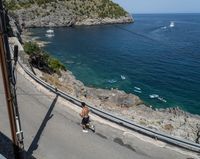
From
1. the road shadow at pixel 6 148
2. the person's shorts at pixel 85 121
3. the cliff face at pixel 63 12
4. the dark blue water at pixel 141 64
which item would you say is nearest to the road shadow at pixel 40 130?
the road shadow at pixel 6 148

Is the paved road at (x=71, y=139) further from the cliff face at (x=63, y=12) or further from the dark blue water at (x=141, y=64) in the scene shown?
the cliff face at (x=63, y=12)

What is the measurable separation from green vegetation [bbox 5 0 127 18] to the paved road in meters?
132

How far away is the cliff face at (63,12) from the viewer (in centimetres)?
14275

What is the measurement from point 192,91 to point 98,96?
19.0 meters

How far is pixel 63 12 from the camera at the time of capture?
490 feet

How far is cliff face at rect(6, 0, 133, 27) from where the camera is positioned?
5620 inches

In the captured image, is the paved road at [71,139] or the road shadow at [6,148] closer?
the road shadow at [6,148]

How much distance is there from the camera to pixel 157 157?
14789 mm

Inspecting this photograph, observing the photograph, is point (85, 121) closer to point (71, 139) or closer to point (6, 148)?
point (71, 139)

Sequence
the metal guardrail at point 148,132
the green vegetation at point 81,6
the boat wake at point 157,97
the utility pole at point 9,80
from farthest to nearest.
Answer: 1. the green vegetation at point 81,6
2. the boat wake at point 157,97
3. the metal guardrail at point 148,132
4. the utility pole at point 9,80

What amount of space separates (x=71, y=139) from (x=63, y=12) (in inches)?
5444

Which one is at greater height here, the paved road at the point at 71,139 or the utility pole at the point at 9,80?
the utility pole at the point at 9,80

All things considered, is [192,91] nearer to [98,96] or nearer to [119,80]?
[119,80]

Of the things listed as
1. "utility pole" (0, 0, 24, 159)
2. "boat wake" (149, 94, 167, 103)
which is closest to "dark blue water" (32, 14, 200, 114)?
"boat wake" (149, 94, 167, 103)
